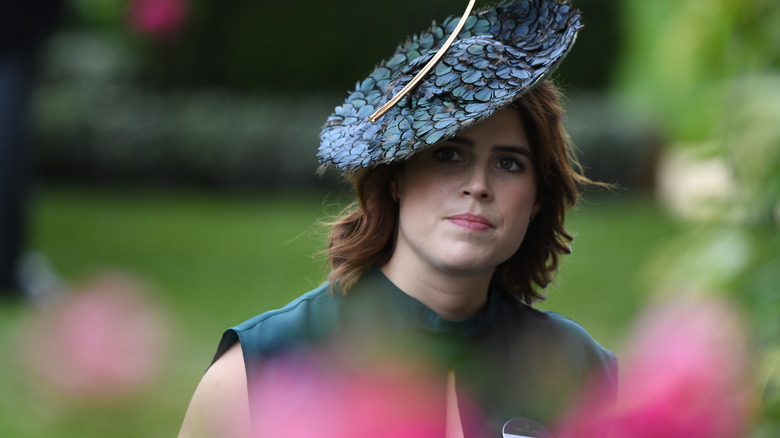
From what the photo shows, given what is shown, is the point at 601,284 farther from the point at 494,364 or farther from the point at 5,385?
the point at 494,364

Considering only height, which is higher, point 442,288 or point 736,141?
point 736,141

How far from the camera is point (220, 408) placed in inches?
62.9

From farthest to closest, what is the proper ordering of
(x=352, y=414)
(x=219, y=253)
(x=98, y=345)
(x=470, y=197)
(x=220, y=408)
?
(x=219, y=253) < (x=470, y=197) < (x=220, y=408) < (x=352, y=414) < (x=98, y=345)

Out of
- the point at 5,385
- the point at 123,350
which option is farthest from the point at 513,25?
the point at 5,385

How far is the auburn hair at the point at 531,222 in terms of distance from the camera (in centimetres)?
181

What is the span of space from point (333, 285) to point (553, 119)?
0.42 meters

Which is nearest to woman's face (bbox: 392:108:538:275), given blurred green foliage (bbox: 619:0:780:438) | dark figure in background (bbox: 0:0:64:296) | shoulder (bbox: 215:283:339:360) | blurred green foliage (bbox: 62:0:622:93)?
shoulder (bbox: 215:283:339:360)

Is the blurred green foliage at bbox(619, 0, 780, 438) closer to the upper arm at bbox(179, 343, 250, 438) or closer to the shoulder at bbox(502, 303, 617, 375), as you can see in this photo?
the shoulder at bbox(502, 303, 617, 375)

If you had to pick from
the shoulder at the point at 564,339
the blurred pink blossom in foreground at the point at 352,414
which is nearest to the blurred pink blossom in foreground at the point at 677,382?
the blurred pink blossom in foreground at the point at 352,414

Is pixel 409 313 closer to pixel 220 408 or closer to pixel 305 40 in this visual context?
pixel 220 408

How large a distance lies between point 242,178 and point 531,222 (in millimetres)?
9051

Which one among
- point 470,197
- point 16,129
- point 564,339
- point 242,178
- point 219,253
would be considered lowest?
point 564,339

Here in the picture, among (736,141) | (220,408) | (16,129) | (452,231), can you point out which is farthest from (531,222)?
(16,129)

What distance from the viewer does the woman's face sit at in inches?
67.8
